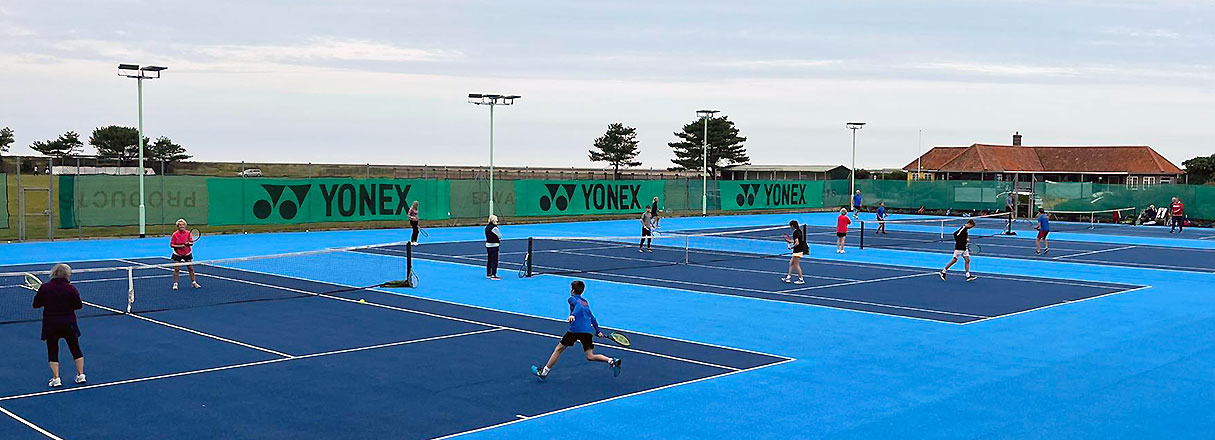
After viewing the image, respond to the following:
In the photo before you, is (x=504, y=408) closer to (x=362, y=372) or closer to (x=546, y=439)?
(x=546, y=439)

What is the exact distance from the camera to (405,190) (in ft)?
166

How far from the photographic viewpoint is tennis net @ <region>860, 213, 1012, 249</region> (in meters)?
43.0

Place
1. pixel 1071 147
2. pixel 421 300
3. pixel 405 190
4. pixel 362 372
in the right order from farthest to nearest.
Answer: pixel 1071 147, pixel 405 190, pixel 421 300, pixel 362 372

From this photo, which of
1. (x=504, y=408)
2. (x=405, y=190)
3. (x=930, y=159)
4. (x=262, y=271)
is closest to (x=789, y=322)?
(x=504, y=408)

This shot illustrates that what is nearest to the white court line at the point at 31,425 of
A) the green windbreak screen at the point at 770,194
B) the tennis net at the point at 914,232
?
the tennis net at the point at 914,232

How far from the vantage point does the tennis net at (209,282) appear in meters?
21.6

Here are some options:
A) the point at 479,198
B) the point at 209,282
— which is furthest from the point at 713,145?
the point at 209,282

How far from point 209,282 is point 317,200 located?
2160 cm

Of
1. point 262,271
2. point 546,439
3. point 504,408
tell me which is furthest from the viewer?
point 262,271

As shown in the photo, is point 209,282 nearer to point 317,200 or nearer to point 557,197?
point 317,200

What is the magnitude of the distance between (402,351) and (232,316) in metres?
5.27

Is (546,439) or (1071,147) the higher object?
(1071,147)

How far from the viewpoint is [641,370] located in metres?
15.4

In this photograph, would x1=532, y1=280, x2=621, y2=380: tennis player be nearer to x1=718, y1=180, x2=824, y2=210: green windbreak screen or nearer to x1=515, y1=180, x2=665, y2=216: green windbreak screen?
x1=515, y1=180, x2=665, y2=216: green windbreak screen
